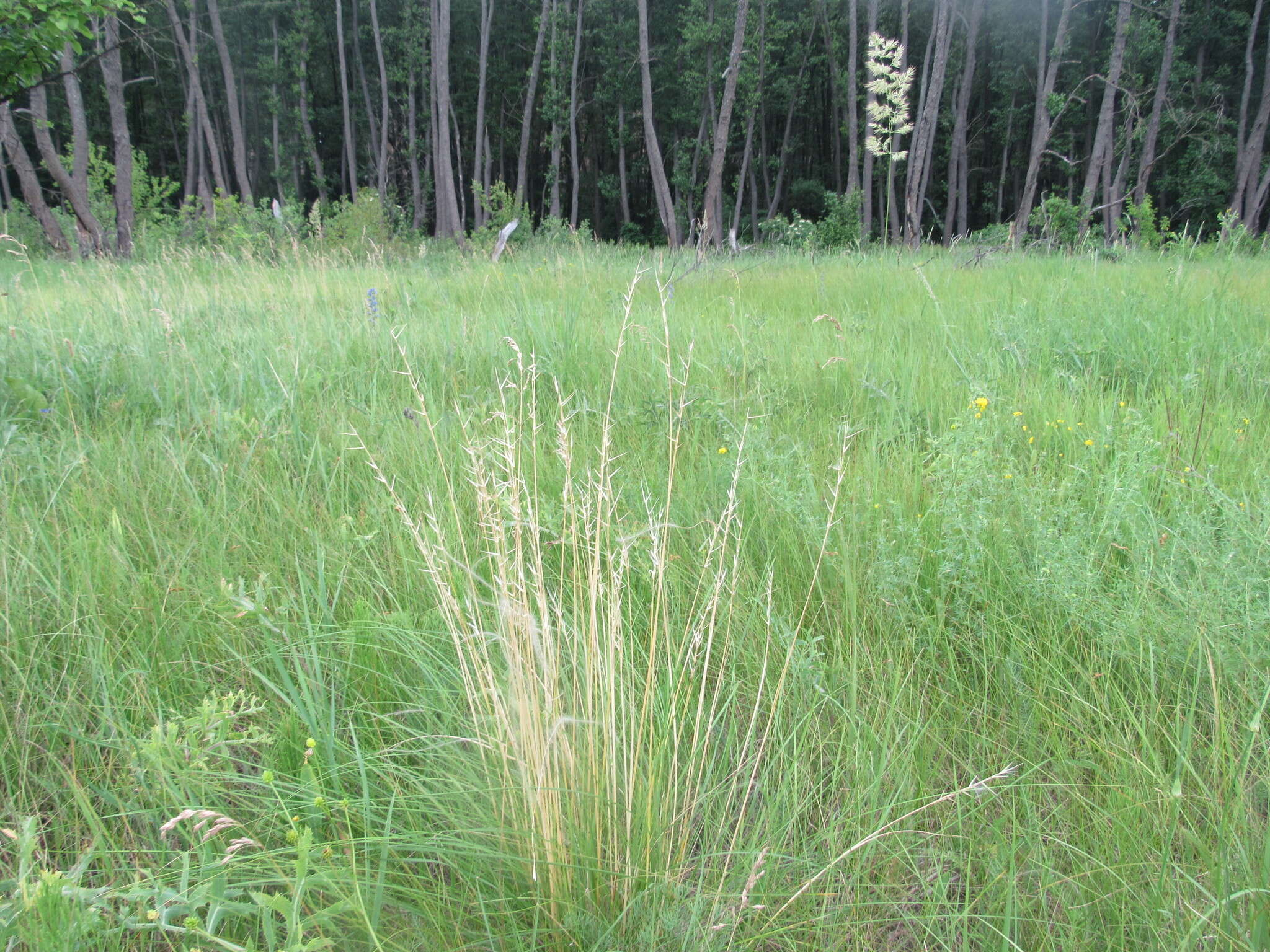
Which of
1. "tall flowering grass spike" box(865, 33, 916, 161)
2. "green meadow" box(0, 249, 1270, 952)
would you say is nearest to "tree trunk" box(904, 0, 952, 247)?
"tall flowering grass spike" box(865, 33, 916, 161)

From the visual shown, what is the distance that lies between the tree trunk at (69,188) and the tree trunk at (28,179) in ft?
0.76

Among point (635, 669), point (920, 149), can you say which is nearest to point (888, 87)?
point (920, 149)

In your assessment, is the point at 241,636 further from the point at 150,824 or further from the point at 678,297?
the point at 678,297

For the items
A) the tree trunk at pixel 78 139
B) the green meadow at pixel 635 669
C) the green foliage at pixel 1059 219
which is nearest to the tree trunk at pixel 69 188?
the tree trunk at pixel 78 139

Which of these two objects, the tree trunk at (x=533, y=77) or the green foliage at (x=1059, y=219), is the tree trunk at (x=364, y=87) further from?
the green foliage at (x=1059, y=219)

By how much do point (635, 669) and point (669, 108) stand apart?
34937mm

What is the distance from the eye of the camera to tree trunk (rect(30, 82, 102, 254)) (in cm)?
1042

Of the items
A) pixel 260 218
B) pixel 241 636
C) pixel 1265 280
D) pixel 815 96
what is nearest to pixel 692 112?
pixel 815 96

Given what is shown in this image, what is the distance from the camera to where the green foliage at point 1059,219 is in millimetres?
10078

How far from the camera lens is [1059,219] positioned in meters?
11.3

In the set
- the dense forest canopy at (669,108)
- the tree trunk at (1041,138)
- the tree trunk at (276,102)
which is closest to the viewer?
the tree trunk at (1041,138)

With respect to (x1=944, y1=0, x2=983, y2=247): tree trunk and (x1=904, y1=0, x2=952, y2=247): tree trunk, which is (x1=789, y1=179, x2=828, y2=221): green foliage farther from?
(x1=904, y1=0, x2=952, y2=247): tree trunk

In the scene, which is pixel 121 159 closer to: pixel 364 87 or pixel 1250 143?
pixel 364 87

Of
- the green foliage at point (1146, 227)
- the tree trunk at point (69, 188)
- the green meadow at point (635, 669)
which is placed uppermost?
the tree trunk at point (69, 188)
